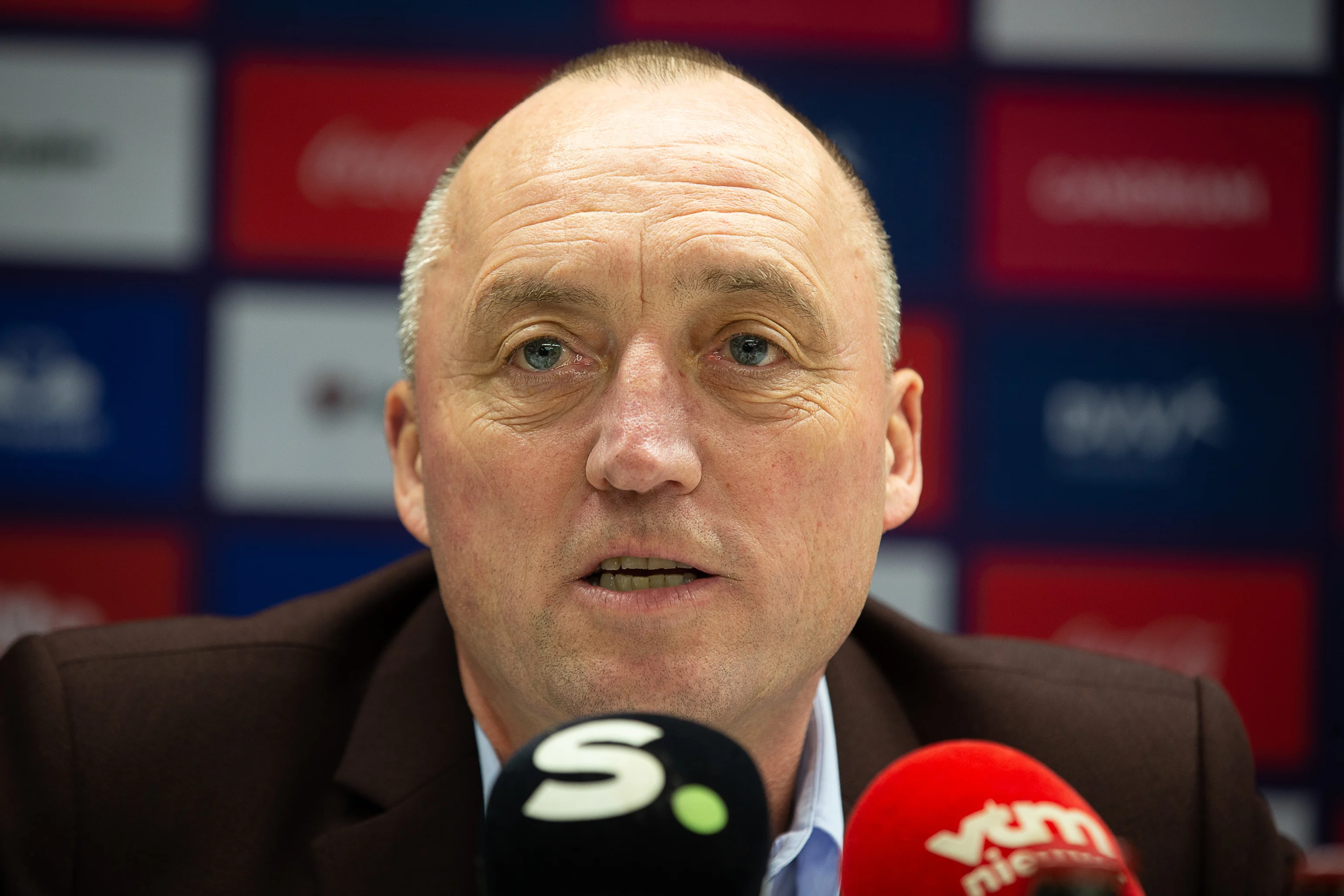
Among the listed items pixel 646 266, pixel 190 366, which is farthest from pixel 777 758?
pixel 190 366

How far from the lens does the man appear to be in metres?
1.34

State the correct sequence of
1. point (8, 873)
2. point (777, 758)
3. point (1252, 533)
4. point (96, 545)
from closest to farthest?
point (8, 873) → point (777, 758) → point (96, 545) → point (1252, 533)

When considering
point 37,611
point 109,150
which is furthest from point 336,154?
point 37,611

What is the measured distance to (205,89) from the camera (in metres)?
3.22

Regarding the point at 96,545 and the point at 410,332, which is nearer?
the point at 410,332

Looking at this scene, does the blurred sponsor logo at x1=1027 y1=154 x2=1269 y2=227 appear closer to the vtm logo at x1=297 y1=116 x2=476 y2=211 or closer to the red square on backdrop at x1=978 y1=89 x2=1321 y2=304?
the red square on backdrop at x1=978 y1=89 x2=1321 y2=304

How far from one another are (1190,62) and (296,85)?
7.68 feet

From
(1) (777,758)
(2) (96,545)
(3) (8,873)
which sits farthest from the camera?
(2) (96,545)

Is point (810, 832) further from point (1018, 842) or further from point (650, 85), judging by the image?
point (650, 85)

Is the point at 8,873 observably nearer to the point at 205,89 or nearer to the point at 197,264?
the point at 197,264

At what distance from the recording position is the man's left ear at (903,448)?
5.60 ft

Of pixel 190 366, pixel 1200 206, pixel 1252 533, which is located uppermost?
pixel 1200 206

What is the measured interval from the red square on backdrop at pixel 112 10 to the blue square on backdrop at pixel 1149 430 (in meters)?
2.20

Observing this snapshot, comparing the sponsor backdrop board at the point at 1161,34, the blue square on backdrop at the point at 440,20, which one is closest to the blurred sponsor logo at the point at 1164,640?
the sponsor backdrop board at the point at 1161,34
